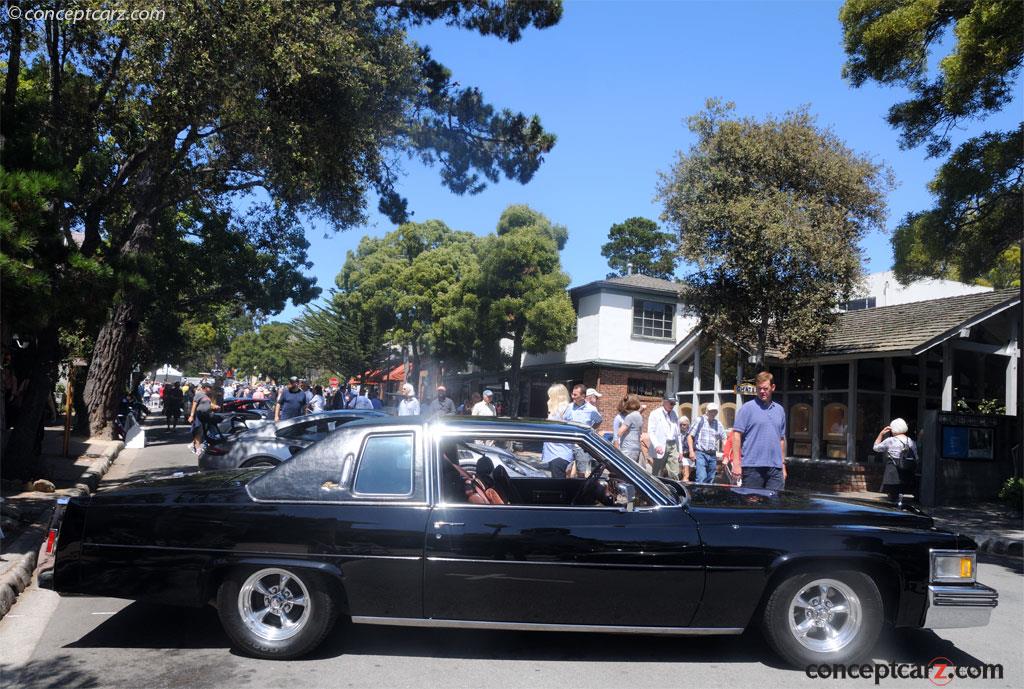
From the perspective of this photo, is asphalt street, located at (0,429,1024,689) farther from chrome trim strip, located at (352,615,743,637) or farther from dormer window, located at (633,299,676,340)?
dormer window, located at (633,299,676,340)

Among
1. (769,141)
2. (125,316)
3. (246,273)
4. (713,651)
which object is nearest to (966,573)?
(713,651)

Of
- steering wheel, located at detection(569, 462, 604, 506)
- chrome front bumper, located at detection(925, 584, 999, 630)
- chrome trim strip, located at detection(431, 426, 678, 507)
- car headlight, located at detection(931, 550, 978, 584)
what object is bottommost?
chrome front bumper, located at detection(925, 584, 999, 630)

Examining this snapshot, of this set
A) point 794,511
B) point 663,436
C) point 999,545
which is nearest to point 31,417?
point 663,436

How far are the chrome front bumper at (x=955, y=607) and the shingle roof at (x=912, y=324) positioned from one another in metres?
13.2

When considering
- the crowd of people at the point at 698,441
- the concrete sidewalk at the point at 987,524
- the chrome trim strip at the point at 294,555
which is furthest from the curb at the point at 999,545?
the chrome trim strip at the point at 294,555

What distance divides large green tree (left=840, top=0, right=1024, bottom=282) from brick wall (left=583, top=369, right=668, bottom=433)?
15.1 m

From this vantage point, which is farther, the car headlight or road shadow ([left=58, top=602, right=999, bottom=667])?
road shadow ([left=58, top=602, right=999, bottom=667])

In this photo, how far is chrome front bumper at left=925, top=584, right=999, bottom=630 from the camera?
4.61 meters

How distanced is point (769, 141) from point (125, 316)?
15.2m

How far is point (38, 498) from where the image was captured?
387 inches

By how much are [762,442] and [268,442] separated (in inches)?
262

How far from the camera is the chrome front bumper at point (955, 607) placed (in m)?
4.61

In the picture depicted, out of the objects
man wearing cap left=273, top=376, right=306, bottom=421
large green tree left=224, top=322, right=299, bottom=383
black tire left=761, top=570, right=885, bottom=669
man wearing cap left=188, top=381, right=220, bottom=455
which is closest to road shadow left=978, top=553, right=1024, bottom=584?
black tire left=761, top=570, right=885, bottom=669

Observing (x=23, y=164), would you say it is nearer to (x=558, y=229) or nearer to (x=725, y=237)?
(x=725, y=237)
